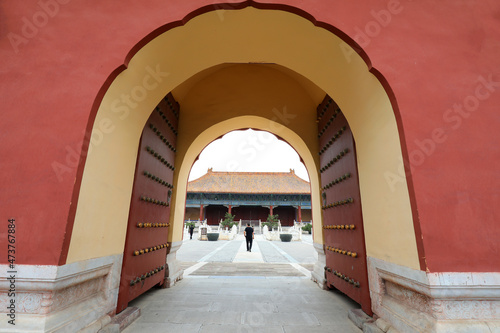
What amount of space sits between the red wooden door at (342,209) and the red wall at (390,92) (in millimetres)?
960

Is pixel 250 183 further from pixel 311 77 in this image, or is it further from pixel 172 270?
pixel 311 77

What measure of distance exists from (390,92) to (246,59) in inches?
69.4

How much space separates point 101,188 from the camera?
2010mm

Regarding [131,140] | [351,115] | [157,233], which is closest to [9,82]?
[131,140]

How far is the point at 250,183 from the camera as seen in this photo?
32.0 meters

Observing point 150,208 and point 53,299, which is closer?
point 53,299

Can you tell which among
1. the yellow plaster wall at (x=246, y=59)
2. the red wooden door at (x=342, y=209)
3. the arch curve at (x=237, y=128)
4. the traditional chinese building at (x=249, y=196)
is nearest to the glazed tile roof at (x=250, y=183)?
the traditional chinese building at (x=249, y=196)

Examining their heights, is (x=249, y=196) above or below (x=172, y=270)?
above

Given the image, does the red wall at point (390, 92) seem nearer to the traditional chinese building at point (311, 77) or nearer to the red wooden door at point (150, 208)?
the traditional chinese building at point (311, 77)

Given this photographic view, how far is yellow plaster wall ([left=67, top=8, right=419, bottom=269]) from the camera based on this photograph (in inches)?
73.6

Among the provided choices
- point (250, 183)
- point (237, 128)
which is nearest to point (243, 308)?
point (237, 128)

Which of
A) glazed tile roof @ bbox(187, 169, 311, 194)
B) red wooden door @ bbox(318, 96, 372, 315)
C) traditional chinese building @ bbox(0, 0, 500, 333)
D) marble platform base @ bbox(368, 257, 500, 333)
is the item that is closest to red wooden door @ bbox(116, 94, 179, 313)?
traditional chinese building @ bbox(0, 0, 500, 333)

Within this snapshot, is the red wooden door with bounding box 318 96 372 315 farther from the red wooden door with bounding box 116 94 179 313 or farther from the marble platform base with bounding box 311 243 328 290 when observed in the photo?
the red wooden door with bounding box 116 94 179 313

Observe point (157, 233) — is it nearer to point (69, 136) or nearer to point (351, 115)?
point (69, 136)
